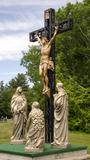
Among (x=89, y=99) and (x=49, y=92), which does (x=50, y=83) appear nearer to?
(x=49, y=92)

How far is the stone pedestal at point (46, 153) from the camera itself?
43.9 ft

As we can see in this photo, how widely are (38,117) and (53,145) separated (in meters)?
1.73

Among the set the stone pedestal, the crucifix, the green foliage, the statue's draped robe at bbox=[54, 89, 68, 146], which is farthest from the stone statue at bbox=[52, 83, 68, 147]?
the green foliage

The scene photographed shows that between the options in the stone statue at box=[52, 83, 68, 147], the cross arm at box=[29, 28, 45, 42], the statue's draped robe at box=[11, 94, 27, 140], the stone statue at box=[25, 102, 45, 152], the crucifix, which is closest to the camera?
the stone statue at box=[25, 102, 45, 152]

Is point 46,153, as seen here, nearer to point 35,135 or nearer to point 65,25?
point 35,135

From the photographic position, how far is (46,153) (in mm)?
13703

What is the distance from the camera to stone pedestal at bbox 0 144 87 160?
13376 millimetres

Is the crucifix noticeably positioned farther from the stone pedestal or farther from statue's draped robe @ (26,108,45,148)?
statue's draped robe @ (26,108,45,148)

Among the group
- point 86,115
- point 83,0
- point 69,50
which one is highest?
point 83,0

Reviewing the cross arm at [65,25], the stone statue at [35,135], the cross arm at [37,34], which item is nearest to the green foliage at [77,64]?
the cross arm at [37,34]

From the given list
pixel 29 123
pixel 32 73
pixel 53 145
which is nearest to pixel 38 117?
pixel 29 123

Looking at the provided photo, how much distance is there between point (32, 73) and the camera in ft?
144

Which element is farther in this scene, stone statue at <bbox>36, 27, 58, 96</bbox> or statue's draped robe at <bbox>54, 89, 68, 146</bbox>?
stone statue at <bbox>36, 27, 58, 96</bbox>

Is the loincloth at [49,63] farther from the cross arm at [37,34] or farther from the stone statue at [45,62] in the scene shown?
the cross arm at [37,34]
